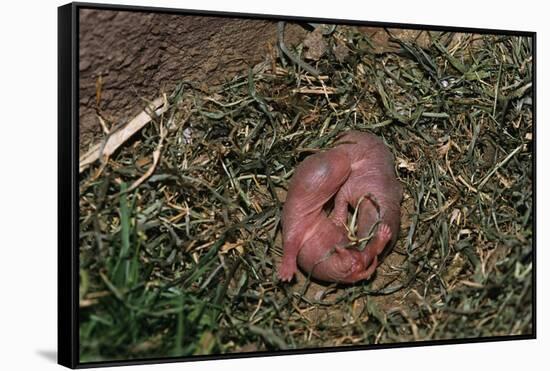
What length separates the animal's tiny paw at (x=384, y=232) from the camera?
395 centimetres

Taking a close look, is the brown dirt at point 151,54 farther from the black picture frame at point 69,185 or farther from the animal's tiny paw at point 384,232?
the animal's tiny paw at point 384,232

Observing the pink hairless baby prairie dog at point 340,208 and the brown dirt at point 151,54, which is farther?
the pink hairless baby prairie dog at point 340,208

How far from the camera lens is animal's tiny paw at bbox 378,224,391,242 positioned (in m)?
3.95

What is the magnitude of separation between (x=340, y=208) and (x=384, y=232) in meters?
0.16

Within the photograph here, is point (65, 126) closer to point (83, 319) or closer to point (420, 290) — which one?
point (83, 319)

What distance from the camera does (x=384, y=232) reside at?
396 centimetres

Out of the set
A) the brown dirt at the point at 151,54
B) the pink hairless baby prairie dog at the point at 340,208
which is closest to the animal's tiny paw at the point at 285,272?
the pink hairless baby prairie dog at the point at 340,208

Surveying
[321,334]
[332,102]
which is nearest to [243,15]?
[332,102]

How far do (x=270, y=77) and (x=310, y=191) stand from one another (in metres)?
0.37

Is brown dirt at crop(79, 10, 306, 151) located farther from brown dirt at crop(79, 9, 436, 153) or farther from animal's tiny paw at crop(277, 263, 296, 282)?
animal's tiny paw at crop(277, 263, 296, 282)

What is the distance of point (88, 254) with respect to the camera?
3492mm

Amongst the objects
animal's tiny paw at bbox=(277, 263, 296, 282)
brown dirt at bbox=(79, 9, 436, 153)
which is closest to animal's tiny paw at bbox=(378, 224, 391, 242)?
animal's tiny paw at bbox=(277, 263, 296, 282)

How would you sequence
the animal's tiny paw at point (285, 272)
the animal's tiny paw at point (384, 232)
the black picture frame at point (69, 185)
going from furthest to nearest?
the animal's tiny paw at point (384, 232), the animal's tiny paw at point (285, 272), the black picture frame at point (69, 185)

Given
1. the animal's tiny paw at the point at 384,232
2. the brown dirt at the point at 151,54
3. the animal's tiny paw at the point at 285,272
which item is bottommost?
the animal's tiny paw at the point at 285,272
